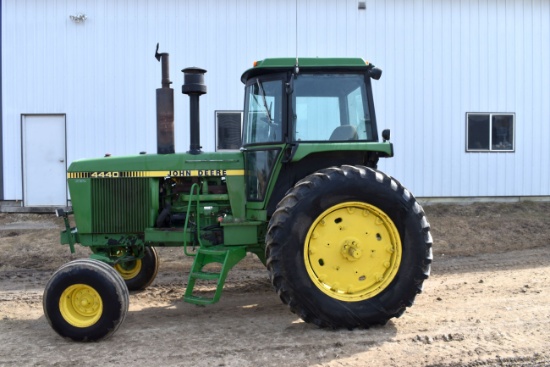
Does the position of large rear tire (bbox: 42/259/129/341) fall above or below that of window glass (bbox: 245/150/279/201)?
below

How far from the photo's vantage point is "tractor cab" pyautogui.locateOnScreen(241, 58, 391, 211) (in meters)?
5.32

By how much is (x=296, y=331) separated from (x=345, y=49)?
26.7ft

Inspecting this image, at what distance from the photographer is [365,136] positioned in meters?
5.50

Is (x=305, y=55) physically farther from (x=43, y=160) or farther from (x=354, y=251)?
(x=354, y=251)

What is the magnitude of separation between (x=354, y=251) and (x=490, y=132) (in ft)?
27.5

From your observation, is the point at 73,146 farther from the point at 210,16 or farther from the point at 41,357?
the point at 41,357

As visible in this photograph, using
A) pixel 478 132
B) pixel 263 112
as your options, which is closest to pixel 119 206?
pixel 263 112

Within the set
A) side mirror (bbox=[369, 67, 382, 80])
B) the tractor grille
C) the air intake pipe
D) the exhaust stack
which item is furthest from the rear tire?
side mirror (bbox=[369, 67, 382, 80])

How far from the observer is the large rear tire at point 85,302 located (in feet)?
15.8

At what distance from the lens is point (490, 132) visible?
→ 1227 centimetres

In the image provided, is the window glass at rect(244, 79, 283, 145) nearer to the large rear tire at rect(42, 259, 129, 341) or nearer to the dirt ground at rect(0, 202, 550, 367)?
the dirt ground at rect(0, 202, 550, 367)

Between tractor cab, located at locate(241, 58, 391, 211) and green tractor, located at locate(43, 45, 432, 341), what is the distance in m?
0.01

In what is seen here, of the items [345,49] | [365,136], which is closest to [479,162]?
[345,49]

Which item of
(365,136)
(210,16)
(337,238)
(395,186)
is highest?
(210,16)
